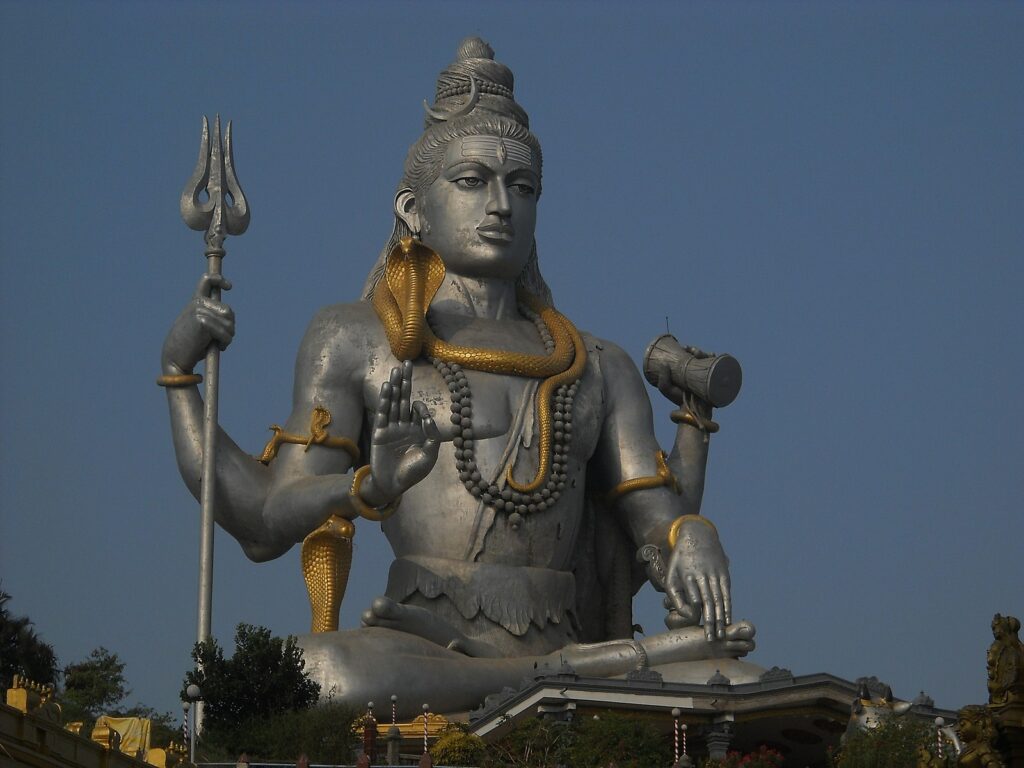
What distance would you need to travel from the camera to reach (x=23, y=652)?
2931cm

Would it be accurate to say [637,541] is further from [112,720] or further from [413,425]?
[112,720]

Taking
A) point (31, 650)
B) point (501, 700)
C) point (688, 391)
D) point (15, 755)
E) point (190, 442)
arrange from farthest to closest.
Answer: point (31, 650) < point (688, 391) < point (190, 442) < point (501, 700) < point (15, 755)

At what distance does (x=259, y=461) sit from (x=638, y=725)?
4.44m

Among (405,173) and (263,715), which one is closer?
(263,715)

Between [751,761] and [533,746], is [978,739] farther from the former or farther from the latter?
[533,746]

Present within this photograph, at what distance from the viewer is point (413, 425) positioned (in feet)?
71.7

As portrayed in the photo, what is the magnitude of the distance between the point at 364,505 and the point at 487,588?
1657 millimetres

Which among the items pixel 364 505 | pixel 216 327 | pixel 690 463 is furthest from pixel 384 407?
pixel 690 463

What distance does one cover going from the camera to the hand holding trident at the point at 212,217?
2302 centimetres

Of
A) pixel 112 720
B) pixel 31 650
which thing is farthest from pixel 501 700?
pixel 31 650

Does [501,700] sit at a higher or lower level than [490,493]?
lower

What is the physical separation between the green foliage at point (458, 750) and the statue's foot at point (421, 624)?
1.98 metres

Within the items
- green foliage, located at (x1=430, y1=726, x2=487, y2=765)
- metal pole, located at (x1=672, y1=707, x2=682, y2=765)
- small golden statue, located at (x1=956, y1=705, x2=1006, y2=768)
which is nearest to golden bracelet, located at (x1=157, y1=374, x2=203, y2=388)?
green foliage, located at (x1=430, y1=726, x2=487, y2=765)

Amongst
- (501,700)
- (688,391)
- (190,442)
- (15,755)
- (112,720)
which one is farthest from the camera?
(688,391)
